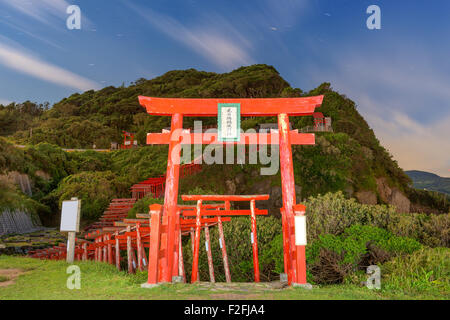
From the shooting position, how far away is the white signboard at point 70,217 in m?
8.19

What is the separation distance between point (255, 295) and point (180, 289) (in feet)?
4.33

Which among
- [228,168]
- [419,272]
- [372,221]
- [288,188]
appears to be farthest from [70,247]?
[228,168]

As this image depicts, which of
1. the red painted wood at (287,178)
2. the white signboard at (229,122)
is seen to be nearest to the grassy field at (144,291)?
the red painted wood at (287,178)

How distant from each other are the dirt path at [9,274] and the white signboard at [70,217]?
137 centimetres

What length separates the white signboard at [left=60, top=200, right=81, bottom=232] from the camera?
26.9 ft

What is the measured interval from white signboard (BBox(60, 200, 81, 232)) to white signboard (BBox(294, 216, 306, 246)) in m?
6.05

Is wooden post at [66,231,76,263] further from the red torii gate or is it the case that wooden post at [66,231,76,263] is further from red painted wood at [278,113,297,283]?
red painted wood at [278,113,297,283]

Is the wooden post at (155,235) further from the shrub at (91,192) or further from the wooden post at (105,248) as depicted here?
the shrub at (91,192)

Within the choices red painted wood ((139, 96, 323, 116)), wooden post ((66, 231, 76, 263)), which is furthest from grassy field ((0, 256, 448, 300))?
red painted wood ((139, 96, 323, 116))

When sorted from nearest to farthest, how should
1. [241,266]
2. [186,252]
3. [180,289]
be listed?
[180,289], [241,266], [186,252]

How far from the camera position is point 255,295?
14.5 ft
